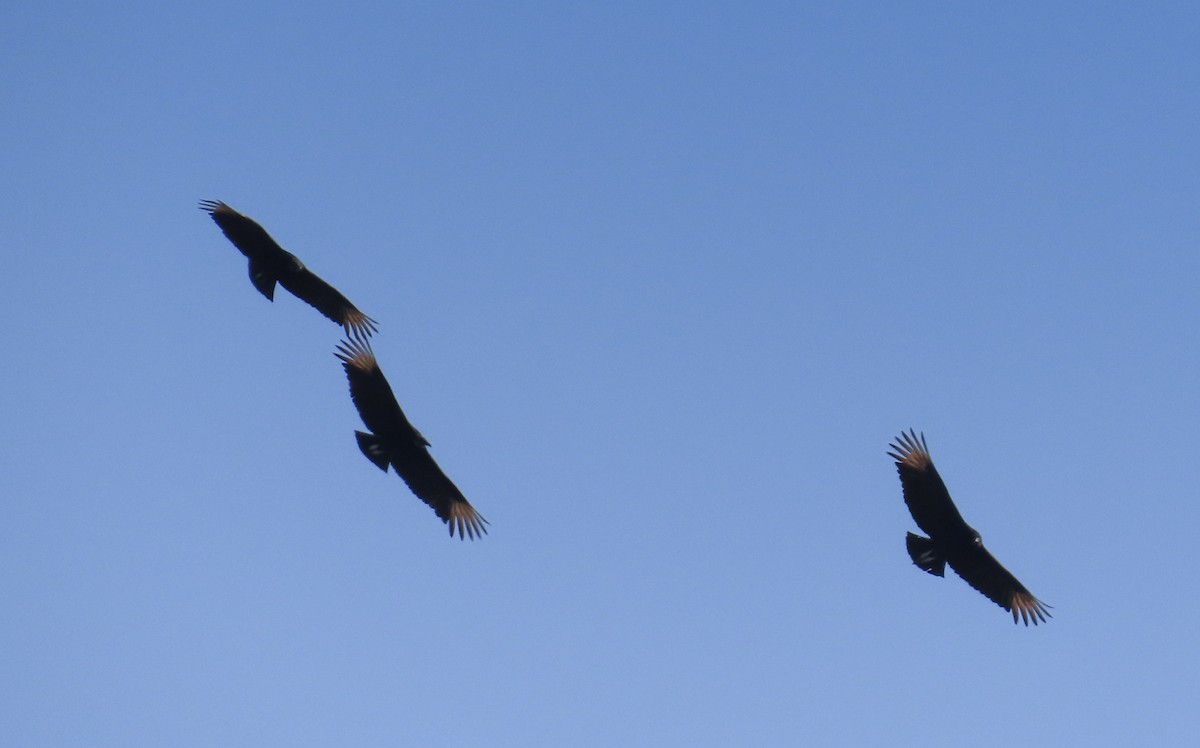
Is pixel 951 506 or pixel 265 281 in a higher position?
pixel 265 281

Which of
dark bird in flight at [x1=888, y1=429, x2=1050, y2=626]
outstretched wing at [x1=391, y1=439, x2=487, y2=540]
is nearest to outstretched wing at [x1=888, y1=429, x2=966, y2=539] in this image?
dark bird in flight at [x1=888, y1=429, x2=1050, y2=626]

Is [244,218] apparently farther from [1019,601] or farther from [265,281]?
[1019,601]

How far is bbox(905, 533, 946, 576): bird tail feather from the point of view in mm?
17422

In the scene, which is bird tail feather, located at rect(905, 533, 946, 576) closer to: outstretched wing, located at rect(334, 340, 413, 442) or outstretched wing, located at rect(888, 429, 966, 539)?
outstretched wing, located at rect(888, 429, 966, 539)

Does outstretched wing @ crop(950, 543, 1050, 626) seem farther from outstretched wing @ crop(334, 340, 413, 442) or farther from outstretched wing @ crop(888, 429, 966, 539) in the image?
outstretched wing @ crop(334, 340, 413, 442)

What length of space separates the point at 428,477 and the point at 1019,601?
6.77 metres

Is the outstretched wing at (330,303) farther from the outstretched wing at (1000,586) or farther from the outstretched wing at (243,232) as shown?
the outstretched wing at (1000,586)

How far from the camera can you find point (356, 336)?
18.0 metres

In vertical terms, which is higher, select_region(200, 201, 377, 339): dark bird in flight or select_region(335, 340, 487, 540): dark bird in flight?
select_region(200, 201, 377, 339): dark bird in flight

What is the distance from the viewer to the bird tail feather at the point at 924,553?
1742 centimetres

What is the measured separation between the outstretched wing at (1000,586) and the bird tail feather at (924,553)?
1.21ft

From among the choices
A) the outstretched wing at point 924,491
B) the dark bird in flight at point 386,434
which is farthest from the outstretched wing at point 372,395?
the outstretched wing at point 924,491

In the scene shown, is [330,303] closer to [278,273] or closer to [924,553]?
[278,273]

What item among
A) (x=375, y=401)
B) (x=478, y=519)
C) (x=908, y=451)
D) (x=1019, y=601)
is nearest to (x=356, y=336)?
(x=375, y=401)
